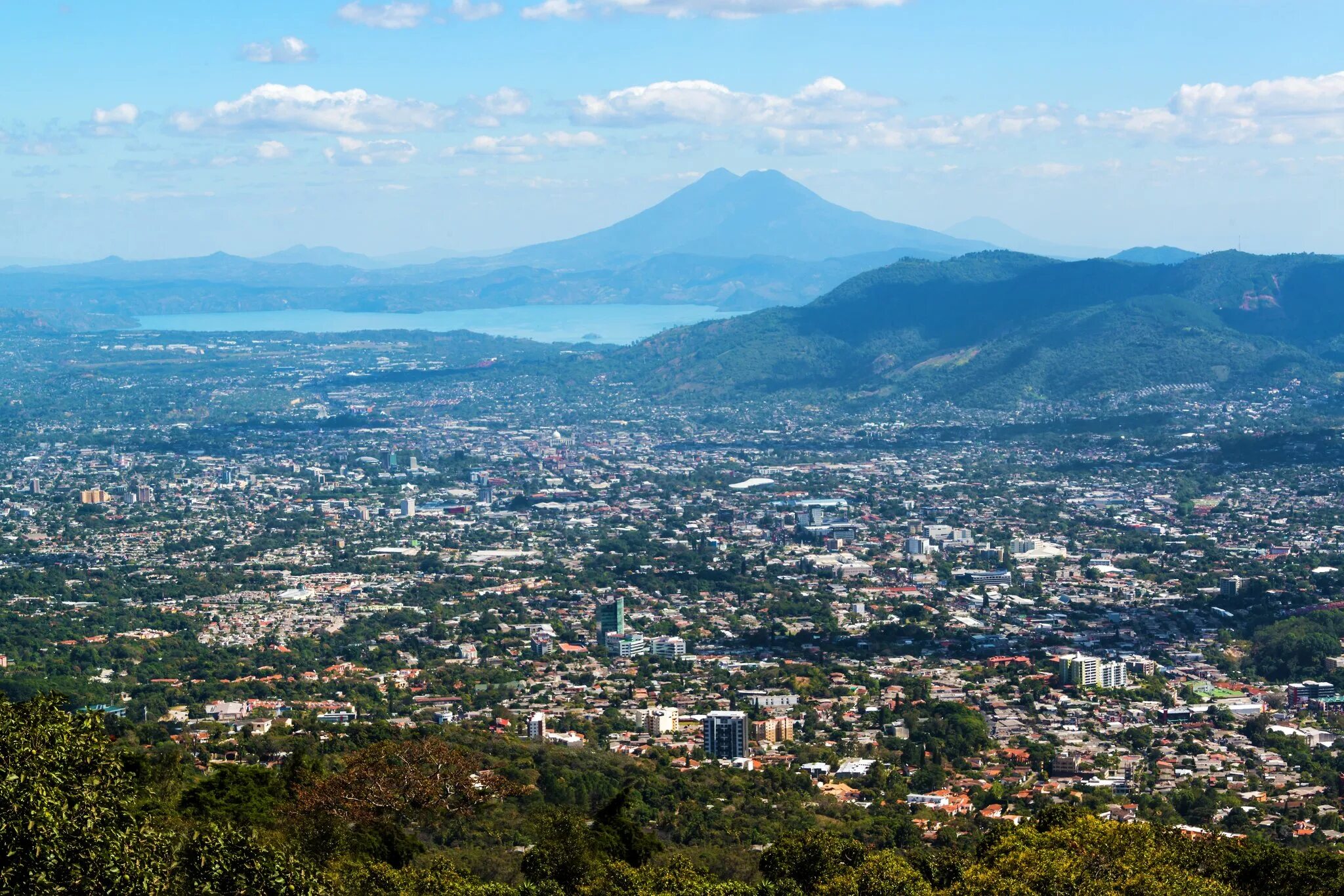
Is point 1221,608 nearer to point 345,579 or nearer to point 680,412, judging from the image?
point 345,579

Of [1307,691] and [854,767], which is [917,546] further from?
[854,767]

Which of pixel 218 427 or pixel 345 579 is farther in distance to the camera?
pixel 218 427

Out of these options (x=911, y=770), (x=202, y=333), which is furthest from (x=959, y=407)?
(x=202, y=333)

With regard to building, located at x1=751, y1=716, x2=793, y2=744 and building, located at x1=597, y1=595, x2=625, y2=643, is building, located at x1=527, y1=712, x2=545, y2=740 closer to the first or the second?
building, located at x1=751, y1=716, x2=793, y2=744

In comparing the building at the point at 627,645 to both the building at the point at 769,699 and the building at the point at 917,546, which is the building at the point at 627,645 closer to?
the building at the point at 769,699

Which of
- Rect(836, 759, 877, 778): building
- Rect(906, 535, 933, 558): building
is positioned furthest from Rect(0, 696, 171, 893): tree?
Rect(906, 535, 933, 558): building
